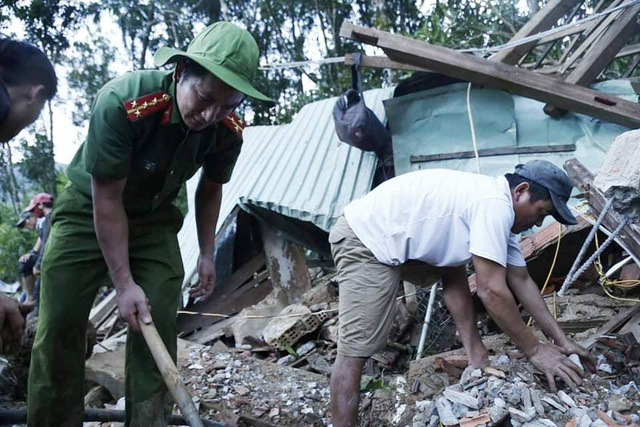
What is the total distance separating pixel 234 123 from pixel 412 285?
2.77m

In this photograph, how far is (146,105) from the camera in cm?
238

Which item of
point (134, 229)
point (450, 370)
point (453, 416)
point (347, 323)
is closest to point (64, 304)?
point (134, 229)

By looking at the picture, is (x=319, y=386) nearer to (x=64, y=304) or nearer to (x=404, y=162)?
(x=64, y=304)

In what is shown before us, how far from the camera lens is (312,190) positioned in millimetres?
6043

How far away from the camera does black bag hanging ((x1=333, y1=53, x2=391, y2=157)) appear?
5531mm

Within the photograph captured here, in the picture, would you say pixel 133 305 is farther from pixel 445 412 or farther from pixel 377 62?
pixel 377 62

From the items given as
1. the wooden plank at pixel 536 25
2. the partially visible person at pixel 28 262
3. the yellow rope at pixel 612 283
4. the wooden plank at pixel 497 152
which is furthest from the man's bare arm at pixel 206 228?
the partially visible person at pixel 28 262

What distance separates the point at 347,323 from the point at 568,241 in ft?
7.27

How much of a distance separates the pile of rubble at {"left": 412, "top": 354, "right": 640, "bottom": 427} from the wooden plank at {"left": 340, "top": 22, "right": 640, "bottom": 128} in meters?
2.64

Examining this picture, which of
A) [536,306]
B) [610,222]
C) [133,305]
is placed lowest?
[536,306]

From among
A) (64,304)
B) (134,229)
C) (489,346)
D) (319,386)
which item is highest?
(134,229)

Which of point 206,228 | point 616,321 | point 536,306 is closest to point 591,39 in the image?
point 616,321

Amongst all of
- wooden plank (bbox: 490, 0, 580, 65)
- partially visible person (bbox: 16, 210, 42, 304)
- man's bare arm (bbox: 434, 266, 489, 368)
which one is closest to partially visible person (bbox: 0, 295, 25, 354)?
man's bare arm (bbox: 434, 266, 489, 368)

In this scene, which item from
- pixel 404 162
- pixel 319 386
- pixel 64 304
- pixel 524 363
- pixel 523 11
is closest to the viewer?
pixel 64 304
